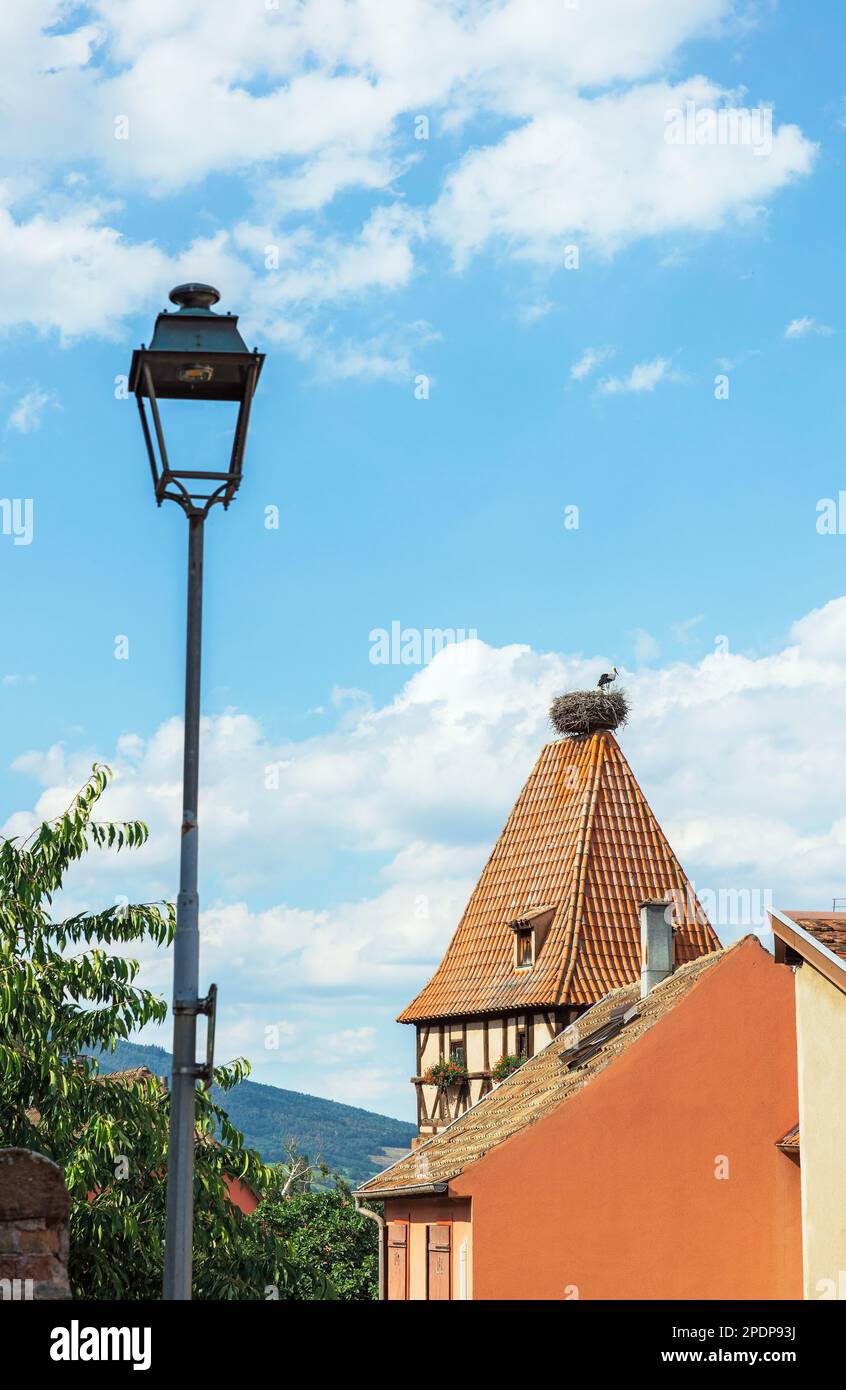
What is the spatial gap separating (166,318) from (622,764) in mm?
32837

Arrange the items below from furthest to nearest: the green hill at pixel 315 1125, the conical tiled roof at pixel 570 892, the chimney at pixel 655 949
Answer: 1. the green hill at pixel 315 1125
2. the conical tiled roof at pixel 570 892
3. the chimney at pixel 655 949

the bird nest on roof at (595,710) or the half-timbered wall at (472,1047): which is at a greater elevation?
the bird nest on roof at (595,710)

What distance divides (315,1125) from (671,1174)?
14028 centimetres

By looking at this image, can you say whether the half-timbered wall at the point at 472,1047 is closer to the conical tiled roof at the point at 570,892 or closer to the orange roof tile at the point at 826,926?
the conical tiled roof at the point at 570,892

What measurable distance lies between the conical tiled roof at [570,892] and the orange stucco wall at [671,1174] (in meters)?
8.81

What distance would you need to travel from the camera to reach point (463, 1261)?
22781mm

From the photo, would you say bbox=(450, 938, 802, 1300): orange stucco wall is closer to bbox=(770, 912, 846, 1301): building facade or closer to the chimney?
the chimney

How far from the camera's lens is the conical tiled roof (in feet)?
112

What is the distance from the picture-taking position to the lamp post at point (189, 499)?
18.6 ft

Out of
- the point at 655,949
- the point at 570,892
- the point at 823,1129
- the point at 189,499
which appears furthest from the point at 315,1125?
the point at 189,499

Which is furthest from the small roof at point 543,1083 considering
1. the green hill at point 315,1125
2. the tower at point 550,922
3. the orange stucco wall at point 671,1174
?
the green hill at point 315,1125

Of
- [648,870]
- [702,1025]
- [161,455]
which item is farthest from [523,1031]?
[161,455]
